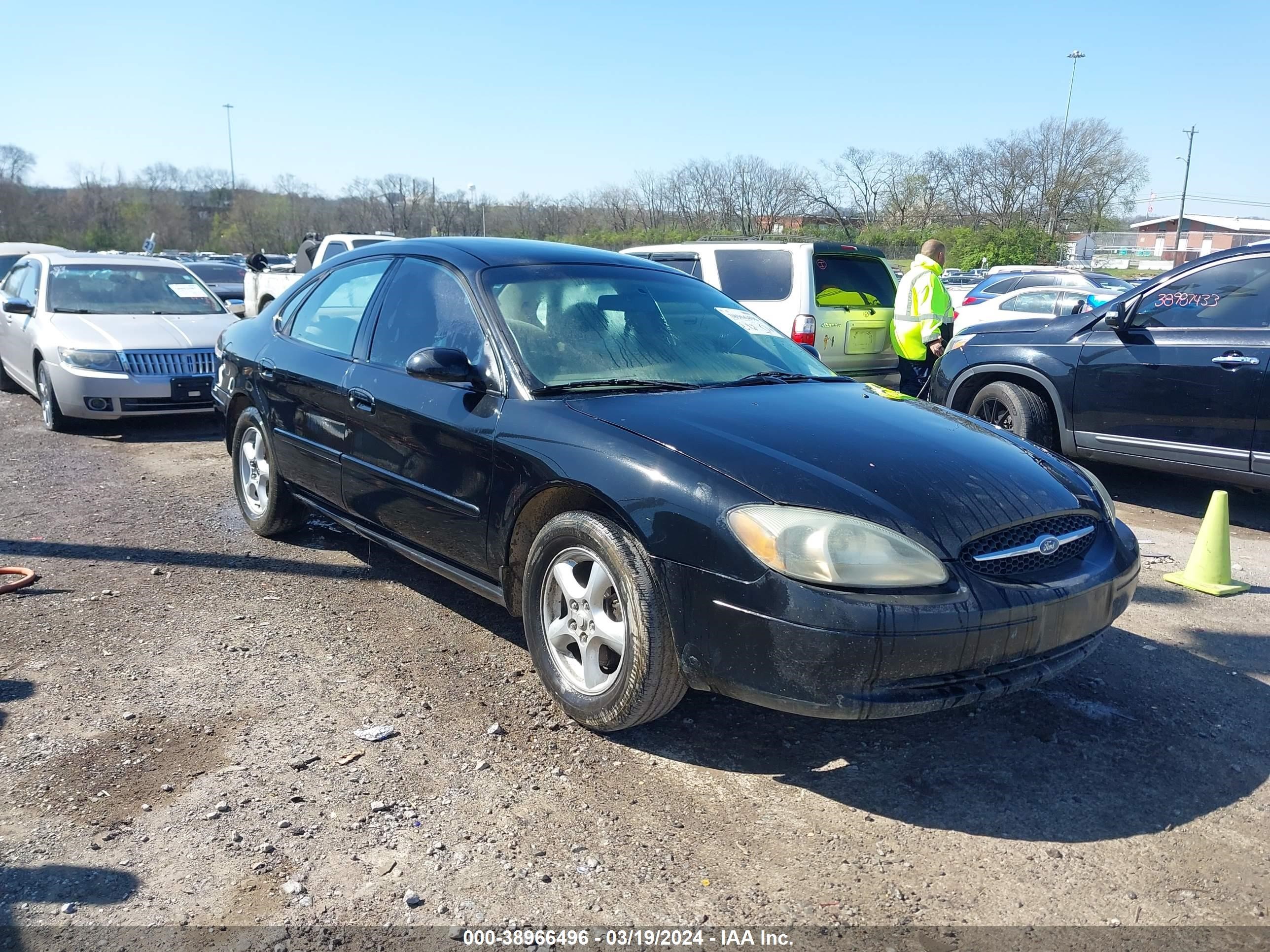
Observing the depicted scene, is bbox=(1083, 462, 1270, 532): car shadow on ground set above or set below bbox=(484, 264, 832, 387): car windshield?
below

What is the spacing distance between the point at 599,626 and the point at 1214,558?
143 inches

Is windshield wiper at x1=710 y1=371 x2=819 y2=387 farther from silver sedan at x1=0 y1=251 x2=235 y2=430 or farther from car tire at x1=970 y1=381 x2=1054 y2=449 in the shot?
silver sedan at x1=0 y1=251 x2=235 y2=430

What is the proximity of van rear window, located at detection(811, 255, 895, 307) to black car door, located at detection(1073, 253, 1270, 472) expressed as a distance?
2.43 metres

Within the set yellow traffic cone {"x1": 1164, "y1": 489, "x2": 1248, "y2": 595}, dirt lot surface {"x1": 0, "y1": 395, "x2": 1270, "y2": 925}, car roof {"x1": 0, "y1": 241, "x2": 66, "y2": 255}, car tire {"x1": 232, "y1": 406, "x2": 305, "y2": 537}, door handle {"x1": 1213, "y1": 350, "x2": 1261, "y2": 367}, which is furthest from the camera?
car roof {"x1": 0, "y1": 241, "x2": 66, "y2": 255}

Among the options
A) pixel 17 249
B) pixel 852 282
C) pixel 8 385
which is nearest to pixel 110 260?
pixel 8 385

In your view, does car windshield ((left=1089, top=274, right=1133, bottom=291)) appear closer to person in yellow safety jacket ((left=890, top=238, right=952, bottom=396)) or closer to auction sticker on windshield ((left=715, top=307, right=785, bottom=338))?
person in yellow safety jacket ((left=890, top=238, right=952, bottom=396))

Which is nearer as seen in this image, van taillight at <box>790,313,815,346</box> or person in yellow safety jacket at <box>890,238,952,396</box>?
van taillight at <box>790,313,815,346</box>

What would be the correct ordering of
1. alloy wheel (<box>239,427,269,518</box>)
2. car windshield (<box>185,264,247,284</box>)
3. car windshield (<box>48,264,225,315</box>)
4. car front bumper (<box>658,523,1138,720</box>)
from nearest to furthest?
car front bumper (<box>658,523,1138,720</box>) → alloy wheel (<box>239,427,269,518</box>) → car windshield (<box>48,264,225,315</box>) → car windshield (<box>185,264,247,284</box>)

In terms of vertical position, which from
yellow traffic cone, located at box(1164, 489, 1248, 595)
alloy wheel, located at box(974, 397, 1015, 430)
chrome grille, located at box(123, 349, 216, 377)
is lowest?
yellow traffic cone, located at box(1164, 489, 1248, 595)

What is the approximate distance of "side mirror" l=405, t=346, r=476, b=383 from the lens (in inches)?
142

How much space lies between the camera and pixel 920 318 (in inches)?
339

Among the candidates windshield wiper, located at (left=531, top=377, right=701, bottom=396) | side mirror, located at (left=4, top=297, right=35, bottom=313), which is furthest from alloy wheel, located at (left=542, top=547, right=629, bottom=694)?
side mirror, located at (left=4, top=297, right=35, bottom=313)

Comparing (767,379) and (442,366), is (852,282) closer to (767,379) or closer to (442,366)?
(767,379)

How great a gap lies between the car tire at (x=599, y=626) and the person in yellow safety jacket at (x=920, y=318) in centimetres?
600
